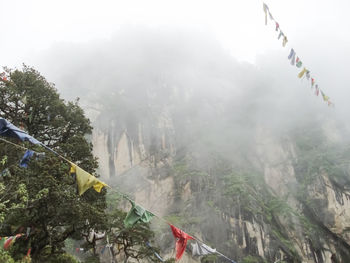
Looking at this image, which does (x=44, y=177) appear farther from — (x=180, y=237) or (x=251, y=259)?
(x=251, y=259)

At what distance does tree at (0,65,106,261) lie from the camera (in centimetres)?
895

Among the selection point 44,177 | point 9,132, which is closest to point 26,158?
point 44,177

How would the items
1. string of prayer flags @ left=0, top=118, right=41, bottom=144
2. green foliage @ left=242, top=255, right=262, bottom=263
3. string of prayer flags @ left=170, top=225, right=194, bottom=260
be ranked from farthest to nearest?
green foliage @ left=242, top=255, right=262, bottom=263, string of prayer flags @ left=170, top=225, right=194, bottom=260, string of prayer flags @ left=0, top=118, right=41, bottom=144

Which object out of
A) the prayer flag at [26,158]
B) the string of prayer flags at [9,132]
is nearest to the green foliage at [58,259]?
the prayer flag at [26,158]

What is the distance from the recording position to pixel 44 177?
902cm

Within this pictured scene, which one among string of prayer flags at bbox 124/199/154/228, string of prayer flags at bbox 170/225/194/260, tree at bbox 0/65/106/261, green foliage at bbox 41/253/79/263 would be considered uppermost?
tree at bbox 0/65/106/261

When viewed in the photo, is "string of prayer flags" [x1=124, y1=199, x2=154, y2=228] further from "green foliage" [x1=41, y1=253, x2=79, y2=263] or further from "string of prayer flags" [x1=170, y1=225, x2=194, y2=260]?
"green foliage" [x1=41, y1=253, x2=79, y2=263]

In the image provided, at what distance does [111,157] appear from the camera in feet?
143

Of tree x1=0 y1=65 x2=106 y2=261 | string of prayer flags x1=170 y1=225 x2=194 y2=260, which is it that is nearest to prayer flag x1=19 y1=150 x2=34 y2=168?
tree x1=0 y1=65 x2=106 y2=261

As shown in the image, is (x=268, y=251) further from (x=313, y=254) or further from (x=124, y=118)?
(x=124, y=118)

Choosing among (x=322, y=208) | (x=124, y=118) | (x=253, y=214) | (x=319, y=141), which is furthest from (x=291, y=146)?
(x=124, y=118)

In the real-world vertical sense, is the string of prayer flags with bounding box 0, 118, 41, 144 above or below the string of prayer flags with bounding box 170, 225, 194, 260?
above

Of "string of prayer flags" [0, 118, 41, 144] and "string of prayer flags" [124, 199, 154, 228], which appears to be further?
"string of prayer flags" [124, 199, 154, 228]

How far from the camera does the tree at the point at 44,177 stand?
8.95 m
